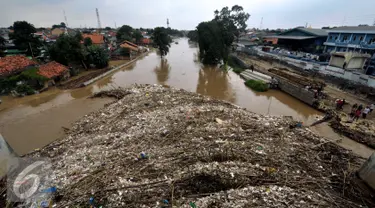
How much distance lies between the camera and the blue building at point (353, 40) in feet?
58.3

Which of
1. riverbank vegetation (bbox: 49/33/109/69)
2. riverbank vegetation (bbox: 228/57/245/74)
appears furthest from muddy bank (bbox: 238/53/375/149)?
riverbank vegetation (bbox: 49/33/109/69)

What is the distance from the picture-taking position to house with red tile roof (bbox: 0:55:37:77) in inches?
532

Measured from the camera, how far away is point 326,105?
37.4 feet

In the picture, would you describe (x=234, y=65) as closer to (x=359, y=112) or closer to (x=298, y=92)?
(x=298, y=92)

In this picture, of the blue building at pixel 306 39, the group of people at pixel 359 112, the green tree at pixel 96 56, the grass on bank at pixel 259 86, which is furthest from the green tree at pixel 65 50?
the blue building at pixel 306 39

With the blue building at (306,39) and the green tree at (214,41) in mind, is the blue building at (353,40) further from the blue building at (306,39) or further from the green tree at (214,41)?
the green tree at (214,41)

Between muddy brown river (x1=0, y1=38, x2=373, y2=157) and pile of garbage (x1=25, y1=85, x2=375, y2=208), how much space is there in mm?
1668

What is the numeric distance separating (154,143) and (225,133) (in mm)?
2979

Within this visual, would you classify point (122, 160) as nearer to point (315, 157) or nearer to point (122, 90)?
point (315, 157)

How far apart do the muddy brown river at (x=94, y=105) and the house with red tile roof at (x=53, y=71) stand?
1638 mm

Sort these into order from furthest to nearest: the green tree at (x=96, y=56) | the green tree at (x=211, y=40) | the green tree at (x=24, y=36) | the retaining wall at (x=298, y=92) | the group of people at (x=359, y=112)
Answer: the green tree at (x=211, y=40) → the green tree at (x=96, y=56) → the green tree at (x=24, y=36) → the retaining wall at (x=298, y=92) → the group of people at (x=359, y=112)

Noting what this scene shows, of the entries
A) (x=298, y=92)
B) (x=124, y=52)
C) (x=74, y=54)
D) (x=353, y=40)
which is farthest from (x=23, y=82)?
(x=353, y=40)

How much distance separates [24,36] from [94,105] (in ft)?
52.0

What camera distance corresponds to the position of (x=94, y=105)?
1173 centimetres
